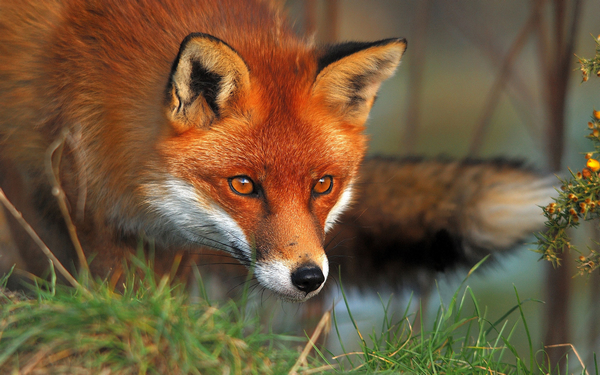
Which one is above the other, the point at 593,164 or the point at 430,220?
the point at 593,164

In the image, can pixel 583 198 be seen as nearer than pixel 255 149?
Yes

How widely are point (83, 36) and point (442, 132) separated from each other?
17.4 ft

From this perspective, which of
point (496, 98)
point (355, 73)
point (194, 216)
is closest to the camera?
point (194, 216)

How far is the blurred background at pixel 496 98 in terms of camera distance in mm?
3645

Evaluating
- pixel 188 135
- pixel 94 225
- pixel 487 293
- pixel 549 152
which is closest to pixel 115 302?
pixel 188 135

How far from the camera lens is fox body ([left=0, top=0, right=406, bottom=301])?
8.00 feet

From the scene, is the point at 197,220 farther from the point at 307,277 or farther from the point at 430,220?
the point at 430,220

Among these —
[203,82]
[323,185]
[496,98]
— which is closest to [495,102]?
[496,98]

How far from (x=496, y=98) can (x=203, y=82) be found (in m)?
2.68

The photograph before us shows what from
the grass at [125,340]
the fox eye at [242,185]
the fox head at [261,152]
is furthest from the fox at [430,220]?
the grass at [125,340]

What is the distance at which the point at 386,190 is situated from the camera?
11.0 feet

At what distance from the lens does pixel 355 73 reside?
270 centimetres

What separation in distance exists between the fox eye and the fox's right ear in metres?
0.32

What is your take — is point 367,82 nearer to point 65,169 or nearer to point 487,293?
point 65,169
